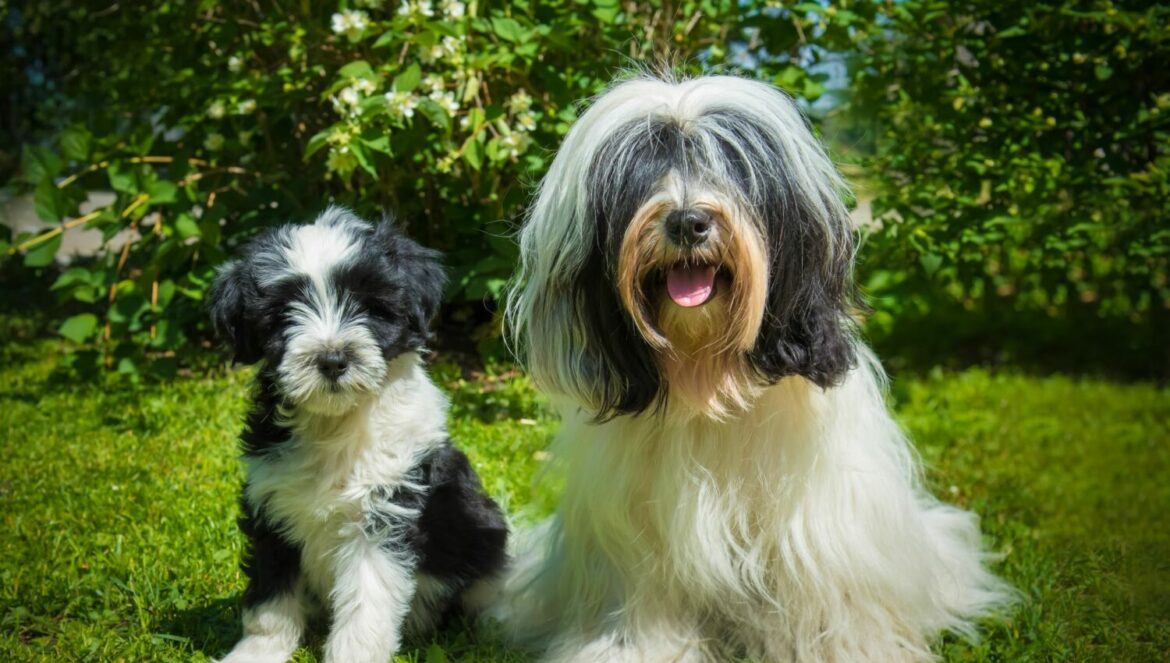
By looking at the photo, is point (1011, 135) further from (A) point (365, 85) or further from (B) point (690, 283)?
(B) point (690, 283)

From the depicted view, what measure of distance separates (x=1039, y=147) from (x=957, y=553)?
2.69 m

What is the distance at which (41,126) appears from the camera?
27.2 ft

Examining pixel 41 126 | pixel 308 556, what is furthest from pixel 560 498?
pixel 41 126

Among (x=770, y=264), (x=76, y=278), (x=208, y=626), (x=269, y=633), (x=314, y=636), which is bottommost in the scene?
(x=76, y=278)

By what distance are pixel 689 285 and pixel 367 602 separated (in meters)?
1.08

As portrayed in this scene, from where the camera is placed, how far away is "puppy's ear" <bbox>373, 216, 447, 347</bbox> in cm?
296

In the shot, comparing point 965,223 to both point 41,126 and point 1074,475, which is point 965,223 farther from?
point 41,126

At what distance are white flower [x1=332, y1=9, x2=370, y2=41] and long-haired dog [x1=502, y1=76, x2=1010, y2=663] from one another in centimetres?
189

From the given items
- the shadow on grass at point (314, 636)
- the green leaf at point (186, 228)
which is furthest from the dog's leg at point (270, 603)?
the green leaf at point (186, 228)

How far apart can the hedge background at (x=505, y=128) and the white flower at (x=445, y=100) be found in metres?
0.06

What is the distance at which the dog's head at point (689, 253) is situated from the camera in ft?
8.68

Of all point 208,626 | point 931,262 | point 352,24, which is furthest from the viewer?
point 931,262

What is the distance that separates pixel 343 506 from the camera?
2.88m

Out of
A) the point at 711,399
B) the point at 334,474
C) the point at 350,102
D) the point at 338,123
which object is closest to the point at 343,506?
the point at 334,474
